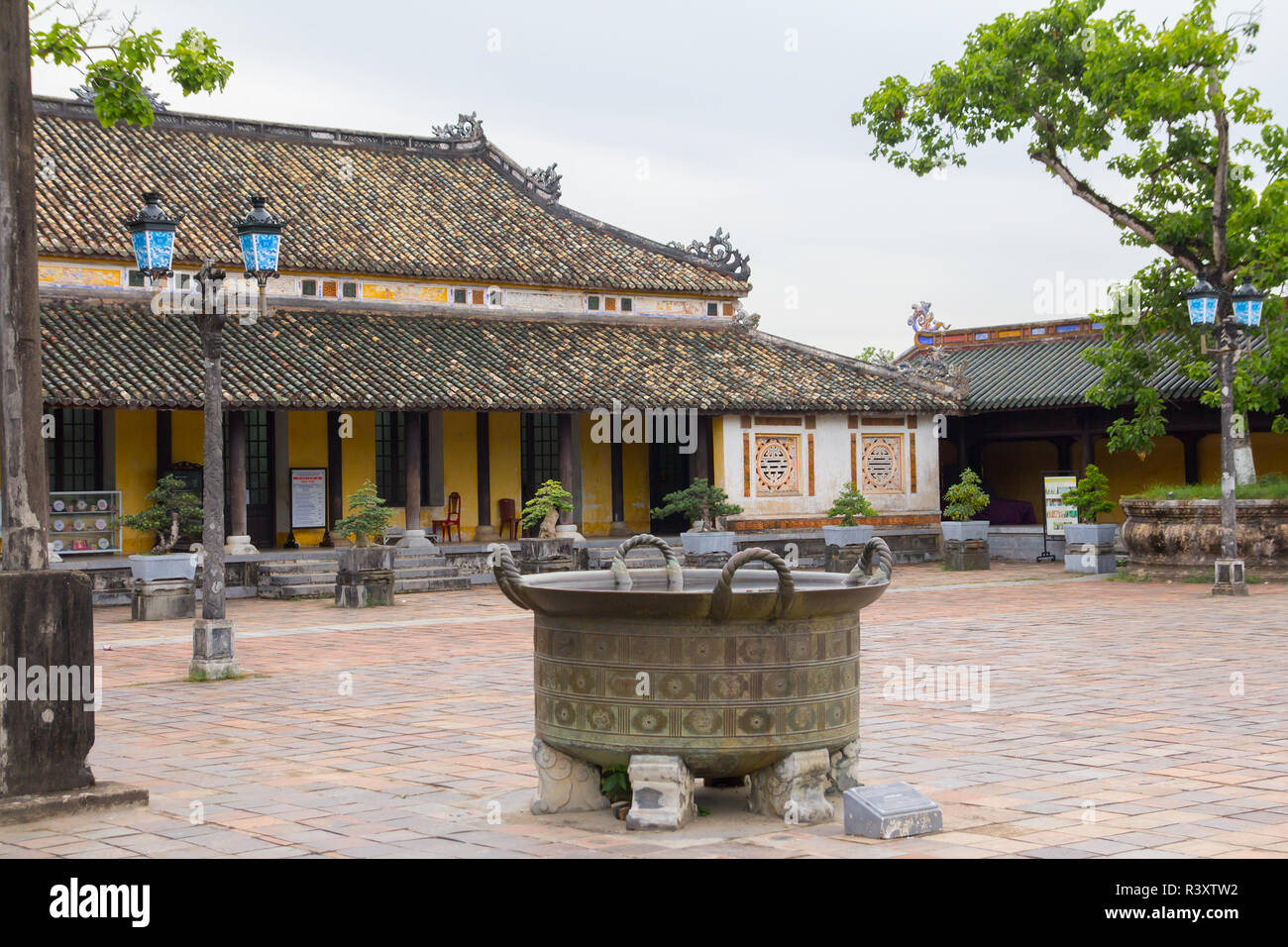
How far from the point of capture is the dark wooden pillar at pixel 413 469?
22.5 m

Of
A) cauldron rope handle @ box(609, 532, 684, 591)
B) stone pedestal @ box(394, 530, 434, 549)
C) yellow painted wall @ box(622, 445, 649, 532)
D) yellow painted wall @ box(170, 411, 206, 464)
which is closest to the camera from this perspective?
cauldron rope handle @ box(609, 532, 684, 591)

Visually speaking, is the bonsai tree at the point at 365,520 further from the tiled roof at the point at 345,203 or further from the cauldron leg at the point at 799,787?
the cauldron leg at the point at 799,787

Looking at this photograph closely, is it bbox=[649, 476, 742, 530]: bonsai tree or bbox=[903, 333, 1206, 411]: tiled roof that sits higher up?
bbox=[903, 333, 1206, 411]: tiled roof

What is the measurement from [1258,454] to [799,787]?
21.2 meters

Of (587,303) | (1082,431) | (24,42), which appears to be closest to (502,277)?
(587,303)

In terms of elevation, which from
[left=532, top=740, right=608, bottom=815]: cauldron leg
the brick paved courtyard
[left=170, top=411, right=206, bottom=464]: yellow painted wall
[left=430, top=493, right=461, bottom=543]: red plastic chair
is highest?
[left=170, top=411, right=206, bottom=464]: yellow painted wall

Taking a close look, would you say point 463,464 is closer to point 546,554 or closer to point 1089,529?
point 546,554

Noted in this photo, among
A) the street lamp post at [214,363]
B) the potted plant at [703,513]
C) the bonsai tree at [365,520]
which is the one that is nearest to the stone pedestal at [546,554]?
the potted plant at [703,513]

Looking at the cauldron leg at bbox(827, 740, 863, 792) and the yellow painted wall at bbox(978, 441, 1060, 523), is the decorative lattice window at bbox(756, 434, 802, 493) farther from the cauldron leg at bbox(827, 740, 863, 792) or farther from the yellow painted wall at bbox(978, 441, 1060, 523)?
the cauldron leg at bbox(827, 740, 863, 792)

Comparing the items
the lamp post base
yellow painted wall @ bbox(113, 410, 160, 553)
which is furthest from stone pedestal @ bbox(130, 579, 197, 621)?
the lamp post base

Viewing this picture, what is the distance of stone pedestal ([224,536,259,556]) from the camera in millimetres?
20609

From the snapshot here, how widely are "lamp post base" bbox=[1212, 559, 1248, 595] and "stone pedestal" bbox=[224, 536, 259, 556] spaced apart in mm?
13207

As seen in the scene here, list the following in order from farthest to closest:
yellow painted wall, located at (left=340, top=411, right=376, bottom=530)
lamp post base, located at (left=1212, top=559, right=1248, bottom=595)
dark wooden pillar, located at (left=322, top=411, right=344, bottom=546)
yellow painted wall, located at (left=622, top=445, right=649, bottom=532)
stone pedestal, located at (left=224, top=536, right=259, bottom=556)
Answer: yellow painted wall, located at (left=622, top=445, right=649, bottom=532)
yellow painted wall, located at (left=340, top=411, right=376, bottom=530)
dark wooden pillar, located at (left=322, top=411, right=344, bottom=546)
stone pedestal, located at (left=224, top=536, right=259, bottom=556)
lamp post base, located at (left=1212, top=559, right=1248, bottom=595)

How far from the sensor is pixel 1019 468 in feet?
95.2
